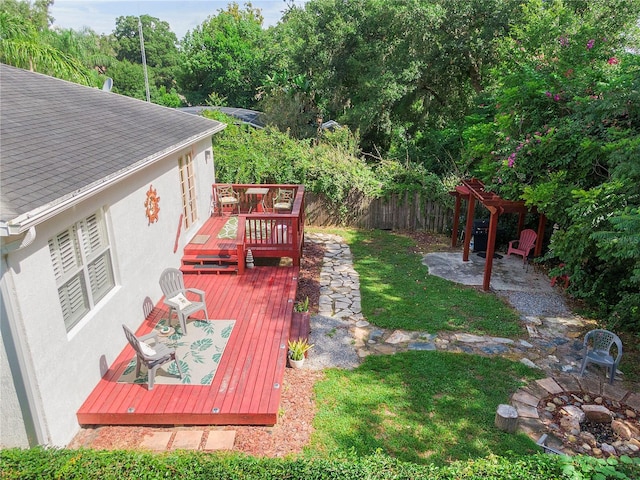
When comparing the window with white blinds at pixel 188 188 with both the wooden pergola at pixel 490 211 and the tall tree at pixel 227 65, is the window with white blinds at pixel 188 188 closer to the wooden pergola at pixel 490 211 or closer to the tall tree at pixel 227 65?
the wooden pergola at pixel 490 211

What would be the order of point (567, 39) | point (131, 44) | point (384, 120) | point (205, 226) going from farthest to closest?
1. point (131, 44)
2. point (384, 120)
3. point (205, 226)
4. point (567, 39)

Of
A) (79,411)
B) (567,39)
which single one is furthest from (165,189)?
(567,39)

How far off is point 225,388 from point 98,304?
2167mm

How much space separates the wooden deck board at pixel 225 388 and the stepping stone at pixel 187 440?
4.9 inches

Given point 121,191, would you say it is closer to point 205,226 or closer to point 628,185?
point 205,226

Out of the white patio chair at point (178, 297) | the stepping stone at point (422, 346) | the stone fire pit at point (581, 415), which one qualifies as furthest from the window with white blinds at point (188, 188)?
the stone fire pit at point (581, 415)

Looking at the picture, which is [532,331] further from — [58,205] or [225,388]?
[58,205]

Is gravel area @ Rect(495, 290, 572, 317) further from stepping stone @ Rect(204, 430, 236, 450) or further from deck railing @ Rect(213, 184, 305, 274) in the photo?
stepping stone @ Rect(204, 430, 236, 450)

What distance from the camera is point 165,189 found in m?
8.73

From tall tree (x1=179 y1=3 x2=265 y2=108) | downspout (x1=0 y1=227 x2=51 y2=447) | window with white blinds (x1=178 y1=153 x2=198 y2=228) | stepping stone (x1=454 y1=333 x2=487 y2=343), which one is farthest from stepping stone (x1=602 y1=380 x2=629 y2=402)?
tall tree (x1=179 y1=3 x2=265 y2=108)

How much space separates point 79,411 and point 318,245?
8.67m

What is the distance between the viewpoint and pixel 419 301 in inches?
368

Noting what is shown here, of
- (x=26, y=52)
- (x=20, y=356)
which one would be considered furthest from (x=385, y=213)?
(x=26, y=52)

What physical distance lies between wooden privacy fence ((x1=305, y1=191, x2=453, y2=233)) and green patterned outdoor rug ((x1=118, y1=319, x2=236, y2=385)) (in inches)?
321
